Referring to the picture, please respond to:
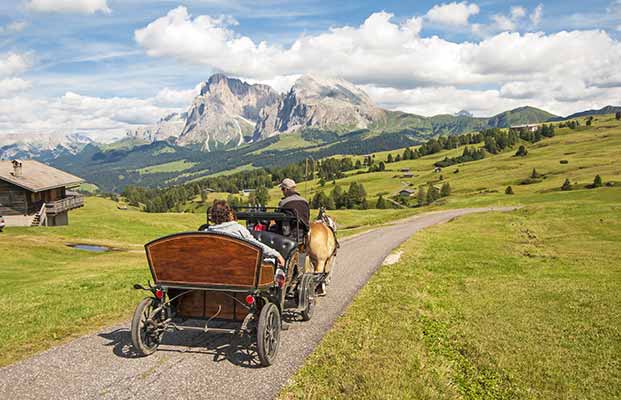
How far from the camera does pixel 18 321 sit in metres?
12.3

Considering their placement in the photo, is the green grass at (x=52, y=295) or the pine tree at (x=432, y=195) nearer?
the green grass at (x=52, y=295)

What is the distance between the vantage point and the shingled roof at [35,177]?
54419 millimetres

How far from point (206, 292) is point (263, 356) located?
196 cm

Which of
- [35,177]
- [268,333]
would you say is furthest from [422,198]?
[268,333]

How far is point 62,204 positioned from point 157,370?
60.9 metres

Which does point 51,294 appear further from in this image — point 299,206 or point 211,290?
point 211,290

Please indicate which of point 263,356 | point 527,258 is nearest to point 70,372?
point 263,356

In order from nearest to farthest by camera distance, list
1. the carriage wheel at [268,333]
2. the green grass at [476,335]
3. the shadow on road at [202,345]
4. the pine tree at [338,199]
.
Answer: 1. the green grass at [476,335]
2. the carriage wheel at [268,333]
3. the shadow on road at [202,345]
4. the pine tree at [338,199]

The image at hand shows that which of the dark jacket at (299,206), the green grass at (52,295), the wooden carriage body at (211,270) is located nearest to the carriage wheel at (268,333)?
the wooden carriage body at (211,270)

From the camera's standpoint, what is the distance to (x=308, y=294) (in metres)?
12.4

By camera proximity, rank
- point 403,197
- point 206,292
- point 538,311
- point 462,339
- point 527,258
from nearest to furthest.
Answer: point 206,292 → point 462,339 → point 538,311 → point 527,258 → point 403,197

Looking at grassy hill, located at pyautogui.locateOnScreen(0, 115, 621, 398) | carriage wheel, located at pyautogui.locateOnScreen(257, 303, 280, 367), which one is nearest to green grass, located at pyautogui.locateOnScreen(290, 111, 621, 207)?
grassy hill, located at pyautogui.locateOnScreen(0, 115, 621, 398)

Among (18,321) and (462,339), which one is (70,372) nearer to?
(18,321)

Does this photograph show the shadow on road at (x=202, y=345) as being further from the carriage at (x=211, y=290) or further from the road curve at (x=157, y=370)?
the carriage at (x=211, y=290)
